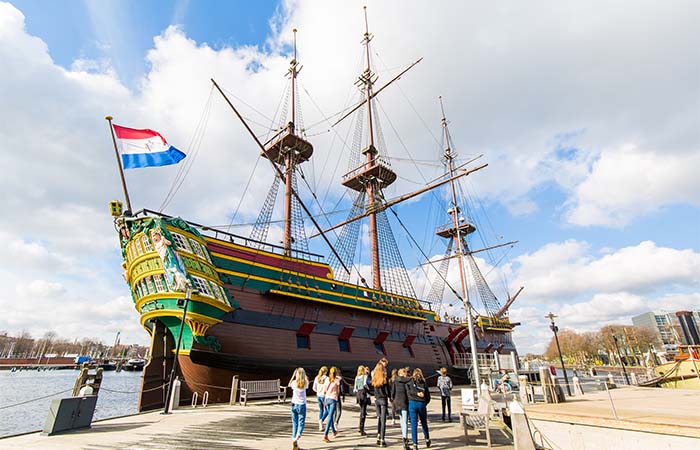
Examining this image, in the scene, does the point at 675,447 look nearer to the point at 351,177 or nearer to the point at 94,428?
the point at 94,428

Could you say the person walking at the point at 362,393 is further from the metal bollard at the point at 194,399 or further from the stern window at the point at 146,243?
the stern window at the point at 146,243

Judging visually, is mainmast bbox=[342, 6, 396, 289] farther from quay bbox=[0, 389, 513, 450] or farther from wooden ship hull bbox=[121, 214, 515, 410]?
quay bbox=[0, 389, 513, 450]

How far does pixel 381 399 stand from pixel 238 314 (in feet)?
28.2

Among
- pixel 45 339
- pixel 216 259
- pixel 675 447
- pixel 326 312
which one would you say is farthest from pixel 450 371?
pixel 45 339

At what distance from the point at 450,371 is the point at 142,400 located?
781 inches

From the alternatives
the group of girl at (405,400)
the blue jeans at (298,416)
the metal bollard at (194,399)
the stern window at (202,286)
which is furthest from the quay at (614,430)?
the stern window at (202,286)

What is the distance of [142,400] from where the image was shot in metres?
11.5

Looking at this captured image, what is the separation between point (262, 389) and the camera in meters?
12.7

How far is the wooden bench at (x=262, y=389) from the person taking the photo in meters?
12.2

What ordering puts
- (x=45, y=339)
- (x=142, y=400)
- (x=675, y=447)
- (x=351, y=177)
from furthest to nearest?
(x=45, y=339) → (x=351, y=177) → (x=142, y=400) → (x=675, y=447)

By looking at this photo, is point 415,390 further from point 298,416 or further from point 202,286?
point 202,286

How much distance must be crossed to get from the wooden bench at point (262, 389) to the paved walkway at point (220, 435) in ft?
8.14

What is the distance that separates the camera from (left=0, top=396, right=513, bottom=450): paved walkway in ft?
20.1

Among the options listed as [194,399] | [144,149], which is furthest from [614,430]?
[144,149]
